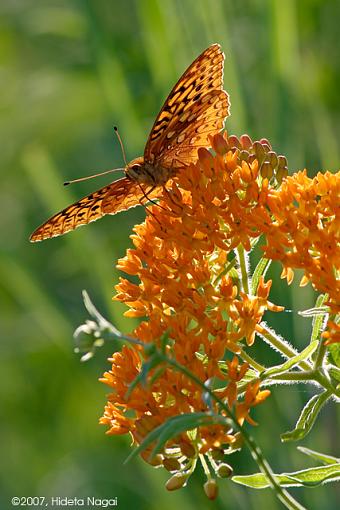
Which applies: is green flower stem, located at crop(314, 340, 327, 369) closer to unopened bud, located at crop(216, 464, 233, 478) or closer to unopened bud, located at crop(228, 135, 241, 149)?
unopened bud, located at crop(216, 464, 233, 478)

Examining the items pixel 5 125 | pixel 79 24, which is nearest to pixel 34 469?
pixel 5 125

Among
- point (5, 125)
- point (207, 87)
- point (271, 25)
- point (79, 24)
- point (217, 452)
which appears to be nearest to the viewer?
point (217, 452)

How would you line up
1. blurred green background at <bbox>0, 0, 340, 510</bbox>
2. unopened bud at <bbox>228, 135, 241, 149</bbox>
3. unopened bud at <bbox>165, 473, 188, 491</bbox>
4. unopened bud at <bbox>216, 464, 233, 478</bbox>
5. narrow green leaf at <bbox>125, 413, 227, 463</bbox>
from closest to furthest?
narrow green leaf at <bbox>125, 413, 227, 463</bbox>, unopened bud at <bbox>216, 464, 233, 478</bbox>, unopened bud at <bbox>165, 473, 188, 491</bbox>, unopened bud at <bbox>228, 135, 241, 149</bbox>, blurred green background at <bbox>0, 0, 340, 510</bbox>

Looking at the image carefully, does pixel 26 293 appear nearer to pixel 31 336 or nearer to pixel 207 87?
pixel 31 336

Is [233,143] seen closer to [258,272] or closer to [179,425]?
[258,272]

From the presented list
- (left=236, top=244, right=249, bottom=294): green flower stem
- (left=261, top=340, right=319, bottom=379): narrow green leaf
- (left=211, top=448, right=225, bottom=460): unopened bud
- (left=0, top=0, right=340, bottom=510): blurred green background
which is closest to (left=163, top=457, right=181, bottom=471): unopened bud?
(left=211, top=448, right=225, bottom=460): unopened bud

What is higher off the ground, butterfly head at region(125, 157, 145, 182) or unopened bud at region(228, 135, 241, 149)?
unopened bud at region(228, 135, 241, 149)

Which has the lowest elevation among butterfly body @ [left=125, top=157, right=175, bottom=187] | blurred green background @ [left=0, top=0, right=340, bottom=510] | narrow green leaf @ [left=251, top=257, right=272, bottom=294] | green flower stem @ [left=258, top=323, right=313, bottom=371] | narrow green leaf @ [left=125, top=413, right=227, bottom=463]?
blurred green background @ [left=0, top=0, right=340, bottom=510]

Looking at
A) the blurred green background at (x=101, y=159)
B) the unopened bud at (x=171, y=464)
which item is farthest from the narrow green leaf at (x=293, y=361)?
the blurred green background at (x=101, y=159)
